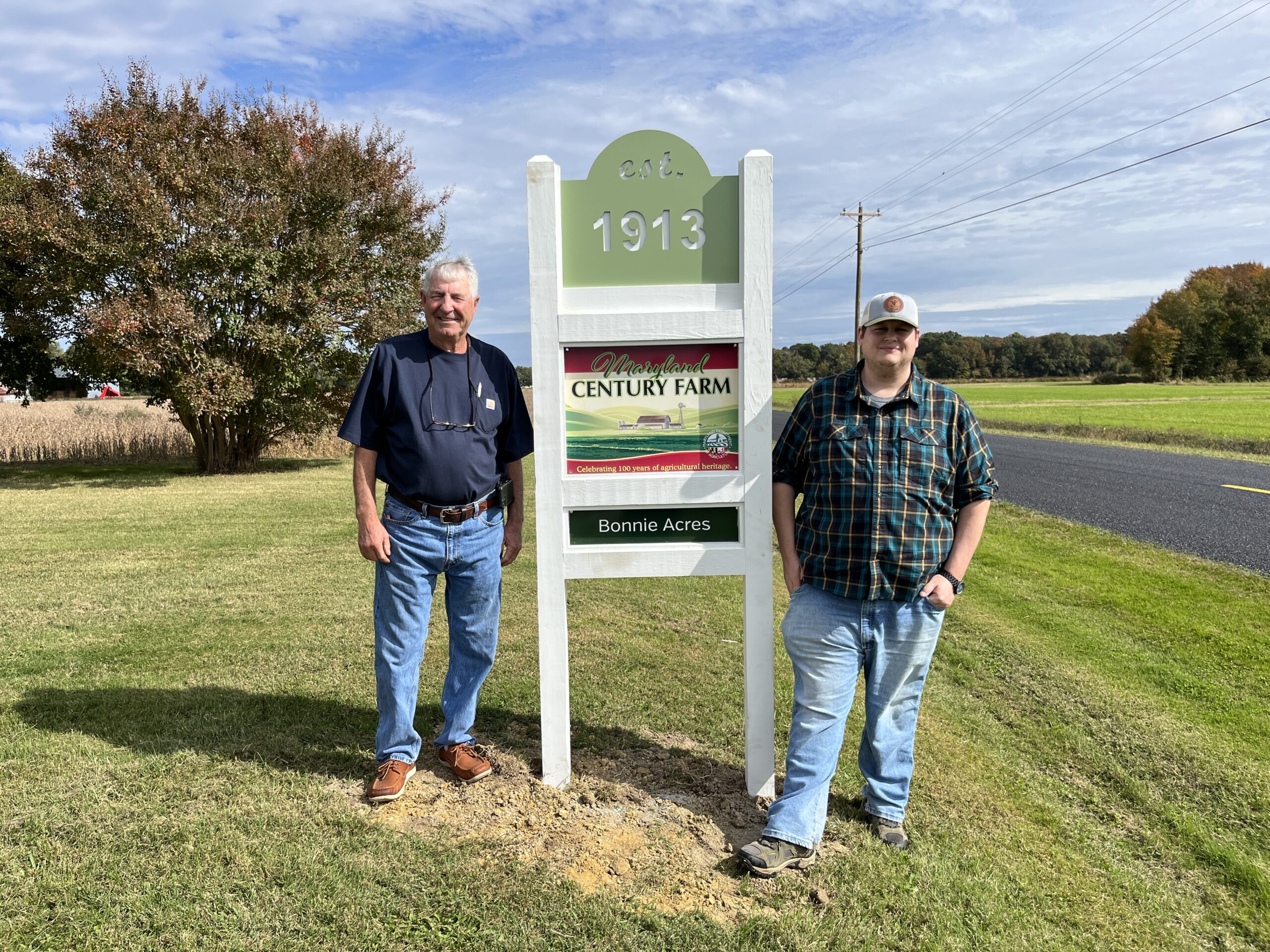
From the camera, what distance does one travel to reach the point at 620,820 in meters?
3.42

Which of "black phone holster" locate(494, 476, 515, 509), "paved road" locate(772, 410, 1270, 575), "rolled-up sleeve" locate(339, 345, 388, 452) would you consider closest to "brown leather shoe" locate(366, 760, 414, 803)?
"black phone holster" locate(494, 476, 515, 509)

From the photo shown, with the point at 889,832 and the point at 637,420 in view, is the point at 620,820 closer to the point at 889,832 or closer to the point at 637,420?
the point at 889,832

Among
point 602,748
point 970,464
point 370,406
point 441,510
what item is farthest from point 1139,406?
A: point 370,406

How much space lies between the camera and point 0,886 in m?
2.86

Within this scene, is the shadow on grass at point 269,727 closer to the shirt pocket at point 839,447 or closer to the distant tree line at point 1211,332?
the shirt pocket at point 839,447

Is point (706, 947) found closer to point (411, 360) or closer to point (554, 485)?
point (554, 485)

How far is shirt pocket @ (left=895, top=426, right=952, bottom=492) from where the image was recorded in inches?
123

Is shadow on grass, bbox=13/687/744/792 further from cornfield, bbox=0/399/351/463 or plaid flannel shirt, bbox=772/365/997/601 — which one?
cornfield, bbox=0/399/351/463

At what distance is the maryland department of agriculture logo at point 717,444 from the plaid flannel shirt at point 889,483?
1.44ft

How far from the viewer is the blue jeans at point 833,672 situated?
10.4ft

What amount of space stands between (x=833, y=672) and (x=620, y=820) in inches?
42.8

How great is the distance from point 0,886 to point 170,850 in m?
0.52

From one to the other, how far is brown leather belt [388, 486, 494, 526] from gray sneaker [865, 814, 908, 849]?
2129 millimetres

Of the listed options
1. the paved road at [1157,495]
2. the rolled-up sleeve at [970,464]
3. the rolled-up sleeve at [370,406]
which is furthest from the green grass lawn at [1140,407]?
the rolled-up sleeve at [370,406]
